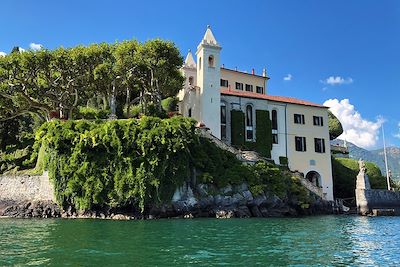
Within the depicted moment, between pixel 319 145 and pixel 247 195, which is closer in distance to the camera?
pixel 247 195

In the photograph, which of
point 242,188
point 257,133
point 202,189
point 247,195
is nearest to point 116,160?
point 202,189

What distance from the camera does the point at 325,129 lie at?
203ft

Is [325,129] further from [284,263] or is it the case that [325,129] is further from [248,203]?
[284,263]

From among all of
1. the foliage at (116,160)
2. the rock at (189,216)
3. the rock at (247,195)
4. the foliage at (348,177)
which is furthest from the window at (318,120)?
the rock at (189,216)

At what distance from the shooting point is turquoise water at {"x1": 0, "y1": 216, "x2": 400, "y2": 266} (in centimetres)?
1628

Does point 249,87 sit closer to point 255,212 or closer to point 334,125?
point 334,125

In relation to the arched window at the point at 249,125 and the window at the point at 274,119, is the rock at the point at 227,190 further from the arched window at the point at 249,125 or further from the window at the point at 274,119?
the window at the point at 274,119

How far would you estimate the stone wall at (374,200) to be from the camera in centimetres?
5053

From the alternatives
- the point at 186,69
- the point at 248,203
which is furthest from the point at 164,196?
the point at 186,69

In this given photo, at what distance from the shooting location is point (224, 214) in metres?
41.1

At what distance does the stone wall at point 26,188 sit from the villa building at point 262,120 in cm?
2124

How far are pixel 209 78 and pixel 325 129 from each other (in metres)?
21.2

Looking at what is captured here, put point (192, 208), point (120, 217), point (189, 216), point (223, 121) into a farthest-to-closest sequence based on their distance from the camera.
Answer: point (223, 121) → point (192, 208) → point (189, 216) → point (120, 217)

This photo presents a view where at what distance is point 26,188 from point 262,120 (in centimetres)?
3273
